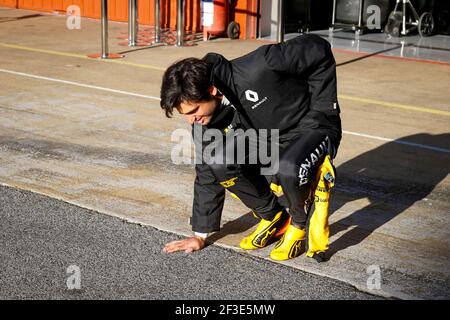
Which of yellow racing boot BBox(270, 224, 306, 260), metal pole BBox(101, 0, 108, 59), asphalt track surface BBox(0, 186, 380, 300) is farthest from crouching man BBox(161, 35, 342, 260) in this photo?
metal pole BBox(101, 0, 108, 59)

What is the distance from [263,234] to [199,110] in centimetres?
102

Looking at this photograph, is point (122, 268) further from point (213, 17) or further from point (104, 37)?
point (213, 17)

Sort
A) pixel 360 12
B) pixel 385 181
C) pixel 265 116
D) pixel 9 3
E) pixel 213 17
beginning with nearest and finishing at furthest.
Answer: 1. pixel 265 116
2. pixel 385 181
3. pixel 213 17
4. pixel 360 12
5. pixel 9 3

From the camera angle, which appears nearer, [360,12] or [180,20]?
[180,20]

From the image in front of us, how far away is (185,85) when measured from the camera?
463 cm

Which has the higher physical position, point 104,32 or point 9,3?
point 104,32

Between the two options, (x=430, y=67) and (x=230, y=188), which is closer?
(x=230, y=188)

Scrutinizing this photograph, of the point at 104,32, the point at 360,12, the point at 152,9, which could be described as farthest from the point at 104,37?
the point at 360,12

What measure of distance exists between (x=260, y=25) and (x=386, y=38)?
2381 mm

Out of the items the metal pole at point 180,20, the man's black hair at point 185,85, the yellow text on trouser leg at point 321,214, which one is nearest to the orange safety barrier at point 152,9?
the metal pole at point 180,20

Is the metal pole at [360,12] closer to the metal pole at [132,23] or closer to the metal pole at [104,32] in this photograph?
the metal pole at [132,23]
